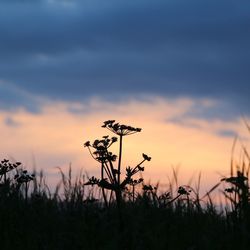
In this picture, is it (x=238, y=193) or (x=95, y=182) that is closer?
(x=238, y=193)

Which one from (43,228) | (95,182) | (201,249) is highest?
(95,182)

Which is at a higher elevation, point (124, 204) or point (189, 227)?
point (124, 204)

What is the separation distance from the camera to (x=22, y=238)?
6457 millimetres

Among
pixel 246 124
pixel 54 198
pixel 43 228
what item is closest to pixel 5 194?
pixel 54 198

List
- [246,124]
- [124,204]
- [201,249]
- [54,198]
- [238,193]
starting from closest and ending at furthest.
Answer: [201,249] < [238,193] < [246,124] < [124,204] < [54,198]

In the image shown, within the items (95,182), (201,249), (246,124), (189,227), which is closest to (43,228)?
(95,182)

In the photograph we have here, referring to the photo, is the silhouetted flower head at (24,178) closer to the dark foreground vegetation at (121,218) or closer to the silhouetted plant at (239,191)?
the dark foreground vegetation at (121,218)

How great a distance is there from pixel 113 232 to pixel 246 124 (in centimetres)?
186

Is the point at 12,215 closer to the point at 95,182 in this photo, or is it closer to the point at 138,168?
the point at 95,182

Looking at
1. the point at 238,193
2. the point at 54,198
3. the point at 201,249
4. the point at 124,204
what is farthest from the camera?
the point at 54,198

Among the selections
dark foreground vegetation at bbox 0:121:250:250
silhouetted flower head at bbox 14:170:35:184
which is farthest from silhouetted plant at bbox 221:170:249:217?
silhouetted flower head at bbox 14:170:35:184

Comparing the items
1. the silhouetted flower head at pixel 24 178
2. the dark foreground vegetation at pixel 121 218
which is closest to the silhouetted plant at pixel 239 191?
the dark foreground vegetation at pixel 121 218

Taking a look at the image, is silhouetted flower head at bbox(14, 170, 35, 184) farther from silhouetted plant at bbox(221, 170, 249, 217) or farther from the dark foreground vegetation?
silhouetted plant at bbox(221, 170, 249, 217)

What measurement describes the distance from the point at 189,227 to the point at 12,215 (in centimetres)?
230
